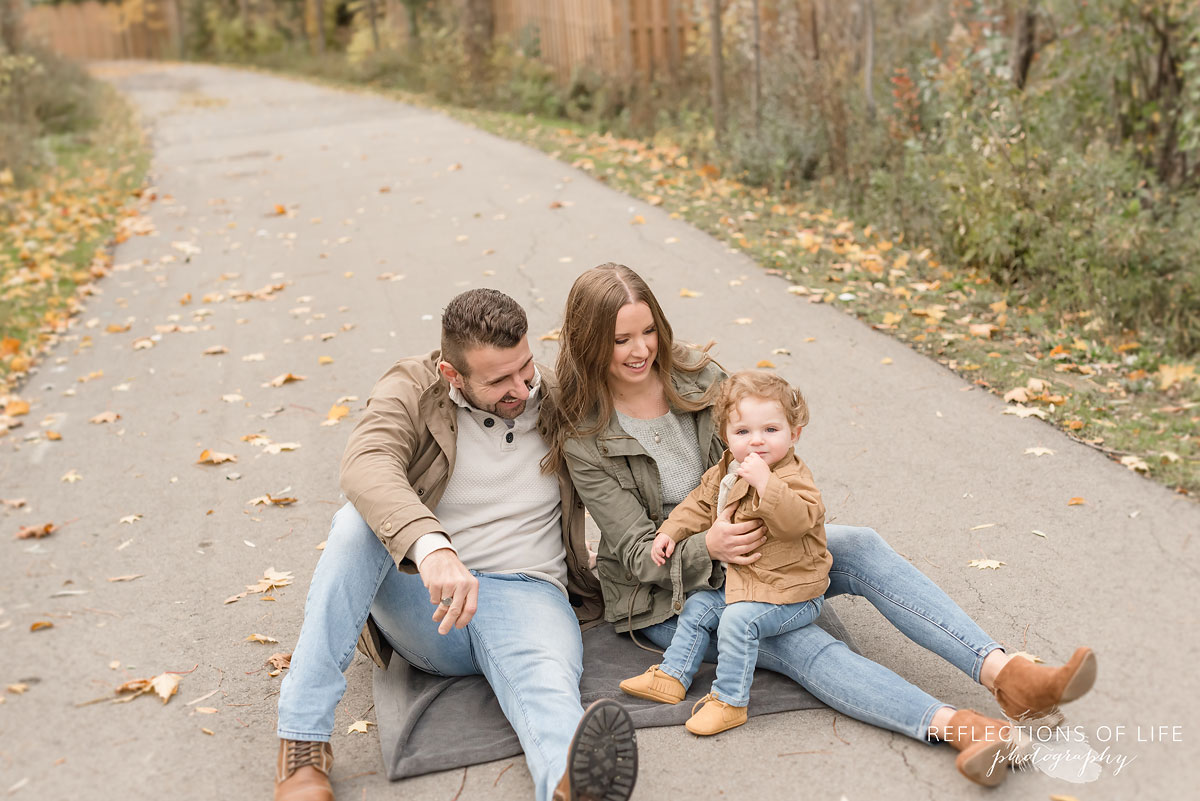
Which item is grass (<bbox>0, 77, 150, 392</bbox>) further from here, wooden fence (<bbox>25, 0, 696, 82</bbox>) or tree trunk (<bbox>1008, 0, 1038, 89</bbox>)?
tree trunk (<bbox>1008, 0, 1038, 89</bbox>)

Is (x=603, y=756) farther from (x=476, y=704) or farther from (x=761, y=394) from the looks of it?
(x=761, y=394)

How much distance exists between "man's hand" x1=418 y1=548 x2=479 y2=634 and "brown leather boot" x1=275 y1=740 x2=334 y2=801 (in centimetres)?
51

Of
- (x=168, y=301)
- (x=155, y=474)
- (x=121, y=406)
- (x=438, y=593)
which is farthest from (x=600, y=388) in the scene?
(x=168, y=301)

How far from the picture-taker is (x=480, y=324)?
Result: 10.6 feet

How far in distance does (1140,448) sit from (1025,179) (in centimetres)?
312

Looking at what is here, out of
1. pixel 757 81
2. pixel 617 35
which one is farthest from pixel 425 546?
pixel 617 35

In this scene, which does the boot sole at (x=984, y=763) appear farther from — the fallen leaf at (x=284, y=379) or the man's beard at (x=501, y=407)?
the fallen leaf at (x=284, y=379)

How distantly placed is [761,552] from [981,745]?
786 mm

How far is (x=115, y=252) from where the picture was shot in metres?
10.5

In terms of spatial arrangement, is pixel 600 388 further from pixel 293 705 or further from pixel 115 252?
pixel 115 252

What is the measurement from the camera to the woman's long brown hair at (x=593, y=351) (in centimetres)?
342

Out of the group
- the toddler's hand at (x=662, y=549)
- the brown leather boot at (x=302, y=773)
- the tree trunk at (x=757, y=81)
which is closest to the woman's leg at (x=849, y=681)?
the toddler's hand at (x=662, y=549)

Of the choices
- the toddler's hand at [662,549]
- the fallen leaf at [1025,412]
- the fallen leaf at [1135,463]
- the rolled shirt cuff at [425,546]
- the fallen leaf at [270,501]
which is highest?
the rolled shirt cuff at [425,546]

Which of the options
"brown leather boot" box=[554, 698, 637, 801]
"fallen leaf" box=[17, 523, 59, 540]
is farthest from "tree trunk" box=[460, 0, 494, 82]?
"brown leather boot" box=[554, 698, 637, 801]
